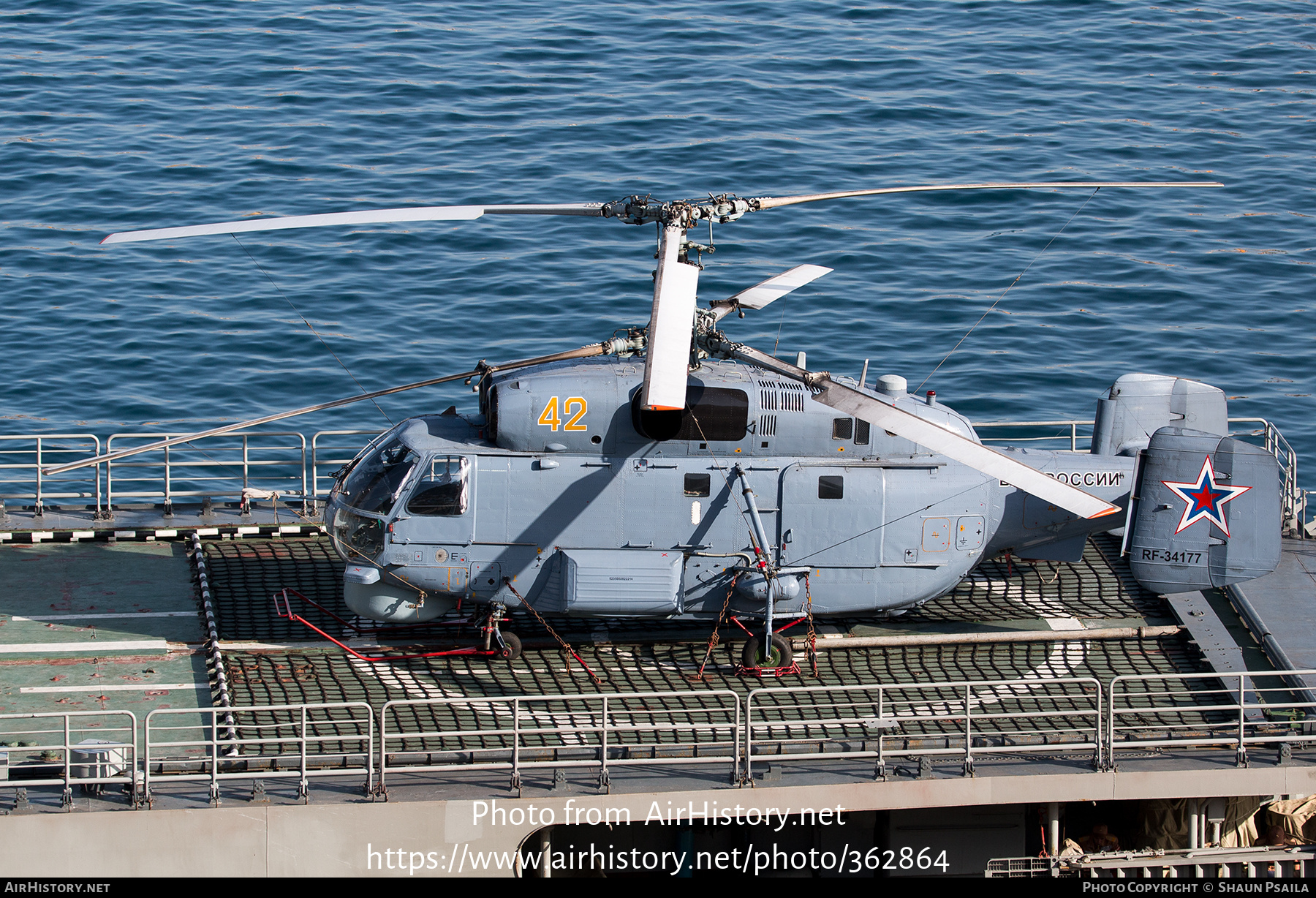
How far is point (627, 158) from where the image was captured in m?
41.1

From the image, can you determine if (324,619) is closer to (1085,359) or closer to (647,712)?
(647,712)

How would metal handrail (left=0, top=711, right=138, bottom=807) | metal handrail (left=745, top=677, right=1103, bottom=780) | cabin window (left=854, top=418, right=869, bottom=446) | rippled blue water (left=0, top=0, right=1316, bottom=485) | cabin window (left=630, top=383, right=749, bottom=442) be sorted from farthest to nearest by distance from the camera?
1. rippled blue water (left=0, top=0, right=1316, bottom=485)
2. cabin window (left=854, top=418, right=869, bottom=446)
3. cabin window (left=630, top=383, right=749, bottom=442)
4. metal handrail (left=745, top=677, right=1103, bottom=780)
5. metal handrail (left=0, top=711, right=138, bottom=807)

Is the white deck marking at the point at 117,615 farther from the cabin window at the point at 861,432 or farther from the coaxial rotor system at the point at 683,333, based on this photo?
the cabin window at the point at 861,432

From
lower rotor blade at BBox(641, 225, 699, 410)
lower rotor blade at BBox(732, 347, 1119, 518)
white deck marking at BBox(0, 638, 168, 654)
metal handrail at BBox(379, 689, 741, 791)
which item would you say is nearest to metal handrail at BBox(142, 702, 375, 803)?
metal handrail at BBox(379, 689, 741, 791)

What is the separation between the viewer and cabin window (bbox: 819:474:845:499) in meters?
16.8

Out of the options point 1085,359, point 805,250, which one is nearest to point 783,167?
point 805,250

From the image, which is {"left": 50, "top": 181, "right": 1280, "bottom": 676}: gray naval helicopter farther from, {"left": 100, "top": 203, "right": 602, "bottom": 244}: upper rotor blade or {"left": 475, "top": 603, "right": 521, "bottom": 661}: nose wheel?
{"left": 100, "top": 203, "right": 602, "bottom": 244}: upper rotor blade

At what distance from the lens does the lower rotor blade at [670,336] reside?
42.3 ft

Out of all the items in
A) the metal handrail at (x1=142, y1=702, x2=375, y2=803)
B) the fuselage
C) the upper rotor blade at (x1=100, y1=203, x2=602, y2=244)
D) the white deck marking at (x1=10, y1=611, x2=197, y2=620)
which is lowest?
the metal handrail at (x1=142, y1=702, x2=375, y2=803)

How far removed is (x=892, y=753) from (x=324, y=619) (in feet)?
23.8

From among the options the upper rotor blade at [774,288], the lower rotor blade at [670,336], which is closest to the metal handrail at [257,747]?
the lower rotor blade at [670,336]

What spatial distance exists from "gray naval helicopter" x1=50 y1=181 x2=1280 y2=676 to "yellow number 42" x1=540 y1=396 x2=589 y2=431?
0.7 inches

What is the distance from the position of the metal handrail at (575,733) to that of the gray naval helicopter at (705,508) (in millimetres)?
1098

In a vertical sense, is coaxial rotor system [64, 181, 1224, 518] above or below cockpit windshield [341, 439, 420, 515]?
above
